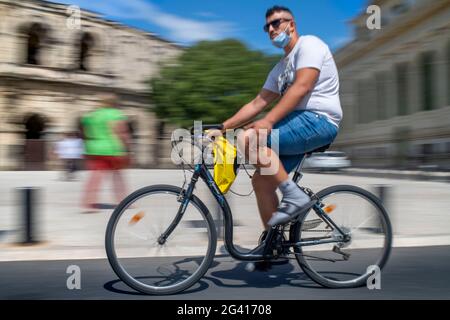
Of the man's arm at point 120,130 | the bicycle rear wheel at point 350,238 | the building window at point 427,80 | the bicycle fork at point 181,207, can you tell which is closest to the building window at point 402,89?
the building window at point 427,80

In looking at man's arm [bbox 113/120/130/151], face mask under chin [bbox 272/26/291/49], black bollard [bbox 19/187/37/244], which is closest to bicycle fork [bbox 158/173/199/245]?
face mask under chin [bbox 272/26/291/49]

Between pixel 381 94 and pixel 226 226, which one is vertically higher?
pixel 381 94

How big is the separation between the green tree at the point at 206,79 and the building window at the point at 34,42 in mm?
7276

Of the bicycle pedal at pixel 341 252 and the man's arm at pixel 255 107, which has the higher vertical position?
the man's arm at pixel 255 107

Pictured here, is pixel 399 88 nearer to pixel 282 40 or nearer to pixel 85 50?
pixel 85 50

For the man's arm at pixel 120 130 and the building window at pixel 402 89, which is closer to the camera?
the man's arm at pixel 120 130

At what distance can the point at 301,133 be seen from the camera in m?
3.74

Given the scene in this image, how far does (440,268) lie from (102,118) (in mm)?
5218

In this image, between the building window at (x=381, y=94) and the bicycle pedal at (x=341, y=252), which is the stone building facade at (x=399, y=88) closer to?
the building window at (x=381, y=94)

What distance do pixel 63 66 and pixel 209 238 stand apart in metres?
32.2

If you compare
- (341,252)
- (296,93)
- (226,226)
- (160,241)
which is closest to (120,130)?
(160,241)

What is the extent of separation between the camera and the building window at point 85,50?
35125 mm
